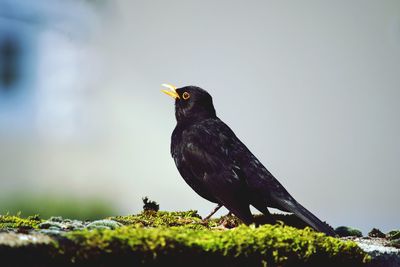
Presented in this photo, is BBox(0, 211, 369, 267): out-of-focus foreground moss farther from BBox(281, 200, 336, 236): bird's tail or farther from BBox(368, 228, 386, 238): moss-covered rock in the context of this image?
BBox(368, 228, 386, 238): moss-covered rock

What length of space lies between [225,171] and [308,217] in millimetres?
1138

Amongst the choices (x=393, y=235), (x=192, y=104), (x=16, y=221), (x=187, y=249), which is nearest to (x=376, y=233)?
(x=393, y=235)

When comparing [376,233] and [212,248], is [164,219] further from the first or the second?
[376,233]

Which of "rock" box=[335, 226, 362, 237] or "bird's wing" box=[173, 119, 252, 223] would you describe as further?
"rock" box=[335, 226, 362, 237]

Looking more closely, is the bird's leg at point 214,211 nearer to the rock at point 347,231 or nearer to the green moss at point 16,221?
the rock at point 347,231

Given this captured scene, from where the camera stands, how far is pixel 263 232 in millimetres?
3746

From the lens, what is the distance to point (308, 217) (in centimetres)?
505

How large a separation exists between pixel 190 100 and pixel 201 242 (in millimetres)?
3788

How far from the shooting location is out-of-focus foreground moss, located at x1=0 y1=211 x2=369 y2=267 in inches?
115

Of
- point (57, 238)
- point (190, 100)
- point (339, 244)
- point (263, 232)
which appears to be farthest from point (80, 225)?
point (190, 100)

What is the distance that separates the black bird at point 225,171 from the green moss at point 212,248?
87cm

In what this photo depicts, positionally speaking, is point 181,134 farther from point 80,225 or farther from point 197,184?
point 80,225

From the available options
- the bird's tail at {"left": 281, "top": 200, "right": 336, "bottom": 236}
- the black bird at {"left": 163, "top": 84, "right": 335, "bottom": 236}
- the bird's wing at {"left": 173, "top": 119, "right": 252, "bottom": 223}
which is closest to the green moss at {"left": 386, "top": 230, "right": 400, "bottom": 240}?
the bird's tail at {"left": 281, "top": 200, "right": 336, "bottom": 236}

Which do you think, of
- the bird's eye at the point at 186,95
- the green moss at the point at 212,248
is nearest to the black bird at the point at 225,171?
the bird's eye at the point at 186,95
